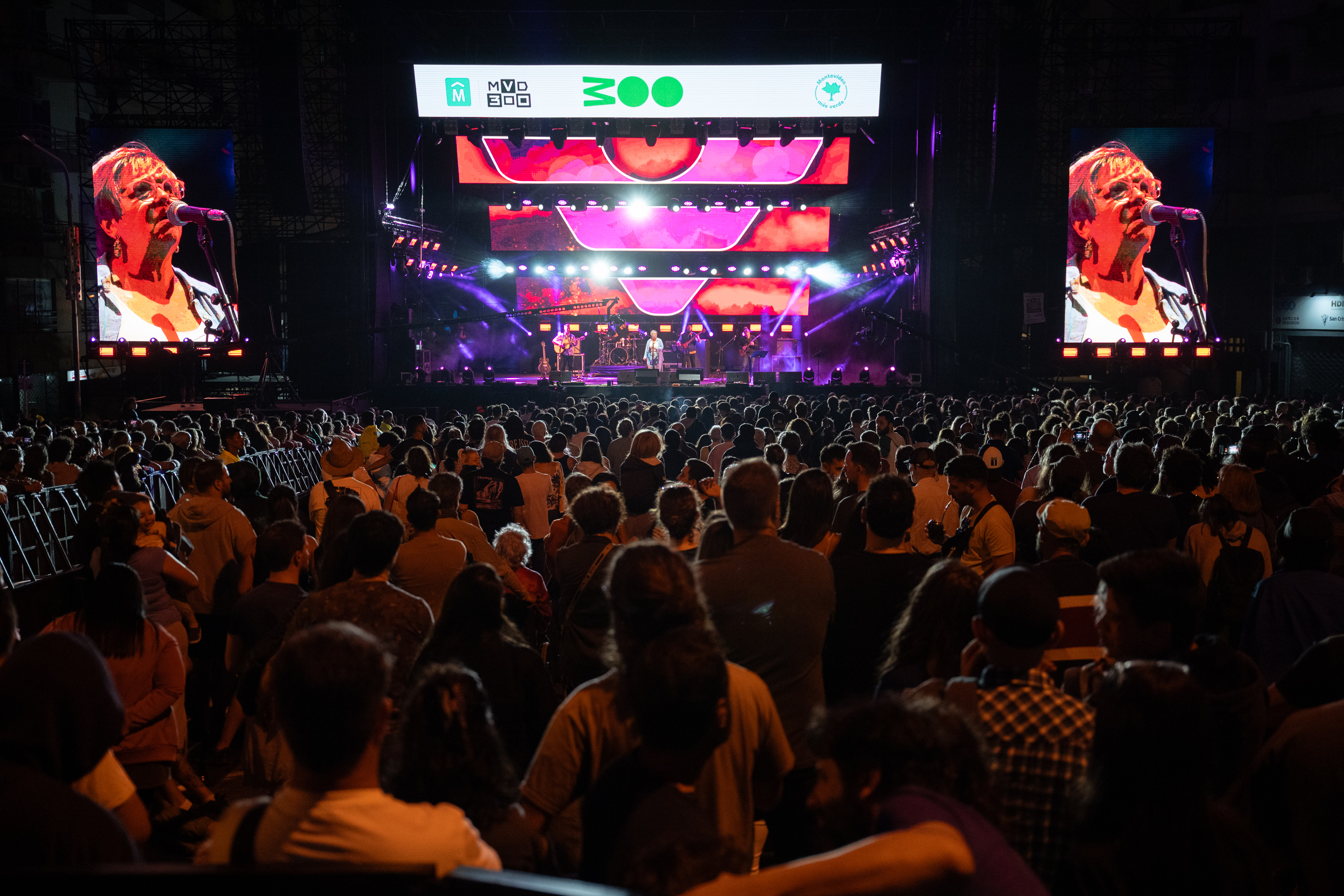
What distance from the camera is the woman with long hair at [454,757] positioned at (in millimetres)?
2043

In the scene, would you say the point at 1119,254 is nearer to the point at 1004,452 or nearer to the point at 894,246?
the point at 894,246

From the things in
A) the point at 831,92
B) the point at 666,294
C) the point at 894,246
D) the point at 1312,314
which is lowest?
the point at 1312,314

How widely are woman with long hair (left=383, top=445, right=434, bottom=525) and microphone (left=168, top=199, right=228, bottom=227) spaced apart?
1852cm

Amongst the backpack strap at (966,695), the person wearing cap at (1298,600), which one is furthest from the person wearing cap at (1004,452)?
the backpack strap at (966,695)

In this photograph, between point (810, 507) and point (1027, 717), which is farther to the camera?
point (810, 507)

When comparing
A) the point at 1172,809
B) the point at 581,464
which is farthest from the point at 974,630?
the point at 581,464

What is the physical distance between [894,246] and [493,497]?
64.0 feet

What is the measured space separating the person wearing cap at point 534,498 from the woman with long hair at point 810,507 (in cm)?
339

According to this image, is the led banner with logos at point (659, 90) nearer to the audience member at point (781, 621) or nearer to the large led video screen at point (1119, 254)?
the large led video screen at point (1119, 254)

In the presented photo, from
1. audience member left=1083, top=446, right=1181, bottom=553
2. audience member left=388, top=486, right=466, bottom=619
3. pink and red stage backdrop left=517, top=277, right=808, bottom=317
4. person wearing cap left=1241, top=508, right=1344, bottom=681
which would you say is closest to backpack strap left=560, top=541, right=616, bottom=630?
audience member left=388, top=486, right=466, bottom=619

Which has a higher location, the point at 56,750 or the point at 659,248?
the point at 659,248

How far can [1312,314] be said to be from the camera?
87.0 feet

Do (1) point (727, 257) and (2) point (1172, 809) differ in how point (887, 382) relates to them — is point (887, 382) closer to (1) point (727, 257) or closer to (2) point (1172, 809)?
(1) point (727, 257)

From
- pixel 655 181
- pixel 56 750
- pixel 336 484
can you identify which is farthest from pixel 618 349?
pixel 56 750
